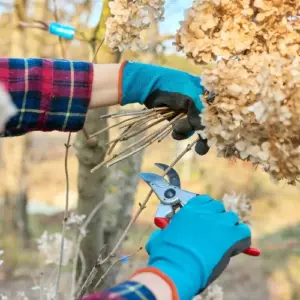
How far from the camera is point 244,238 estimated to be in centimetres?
76

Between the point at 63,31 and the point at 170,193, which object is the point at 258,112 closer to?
the point at 170,193

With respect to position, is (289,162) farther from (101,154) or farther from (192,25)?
(101,154)

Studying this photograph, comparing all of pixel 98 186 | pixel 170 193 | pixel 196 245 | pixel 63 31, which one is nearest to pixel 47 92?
pixel 170 193

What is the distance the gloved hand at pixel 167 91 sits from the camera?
0.91 meters

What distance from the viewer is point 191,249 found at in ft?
2.32

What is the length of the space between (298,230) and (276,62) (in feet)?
15.2

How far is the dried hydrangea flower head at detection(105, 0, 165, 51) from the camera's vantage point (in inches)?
37.9

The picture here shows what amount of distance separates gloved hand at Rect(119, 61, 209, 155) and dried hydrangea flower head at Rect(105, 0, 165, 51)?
40mm

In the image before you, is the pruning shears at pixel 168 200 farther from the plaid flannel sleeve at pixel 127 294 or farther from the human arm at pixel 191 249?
the plaid flannel sleeve at pixel 127 294

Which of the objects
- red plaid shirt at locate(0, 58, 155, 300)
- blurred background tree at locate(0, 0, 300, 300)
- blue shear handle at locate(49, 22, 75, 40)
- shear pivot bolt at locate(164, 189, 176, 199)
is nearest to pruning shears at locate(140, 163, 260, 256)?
shear pivot bolt at locate(164, 189, 176, 199)

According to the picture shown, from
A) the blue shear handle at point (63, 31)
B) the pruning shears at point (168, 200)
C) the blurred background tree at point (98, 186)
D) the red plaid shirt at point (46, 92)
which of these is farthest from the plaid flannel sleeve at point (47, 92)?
the blue shear handle at point (63, 31)

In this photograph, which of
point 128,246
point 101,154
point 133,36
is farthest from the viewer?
point 128,246

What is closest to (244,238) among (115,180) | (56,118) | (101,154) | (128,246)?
(56,118)

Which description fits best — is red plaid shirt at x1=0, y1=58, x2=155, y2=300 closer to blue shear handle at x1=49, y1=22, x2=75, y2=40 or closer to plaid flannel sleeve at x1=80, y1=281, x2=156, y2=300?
plaid flannel sleeve at x1=80, y1=281, x2=156, y2=300
